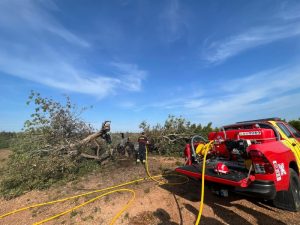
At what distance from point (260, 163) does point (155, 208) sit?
2489 mm

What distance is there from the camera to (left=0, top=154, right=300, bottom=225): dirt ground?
14.7ft

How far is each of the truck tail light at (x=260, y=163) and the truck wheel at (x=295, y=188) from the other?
3.34 ft

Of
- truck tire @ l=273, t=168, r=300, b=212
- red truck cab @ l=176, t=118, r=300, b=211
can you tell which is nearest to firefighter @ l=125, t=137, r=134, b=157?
red truck cab @ l=176, t=118, r=300, b=211

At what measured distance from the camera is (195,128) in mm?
13859

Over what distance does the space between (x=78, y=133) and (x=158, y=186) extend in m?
5.67

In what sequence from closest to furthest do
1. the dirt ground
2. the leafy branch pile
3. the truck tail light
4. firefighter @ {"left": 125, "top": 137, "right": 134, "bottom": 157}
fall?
the truck tail light, the dirt ground, the leafy branch pile, firefighter @ {"left": 125, "top": 137, "right": 134, "bottom": 157}

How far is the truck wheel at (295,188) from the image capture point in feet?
14.4

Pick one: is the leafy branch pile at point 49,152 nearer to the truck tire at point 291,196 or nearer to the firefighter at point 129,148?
the firefighter at point 129,148

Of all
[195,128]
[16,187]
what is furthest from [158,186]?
[195,128]

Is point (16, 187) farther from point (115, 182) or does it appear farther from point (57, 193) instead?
point (115, 182)

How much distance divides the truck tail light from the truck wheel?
102 centimetres

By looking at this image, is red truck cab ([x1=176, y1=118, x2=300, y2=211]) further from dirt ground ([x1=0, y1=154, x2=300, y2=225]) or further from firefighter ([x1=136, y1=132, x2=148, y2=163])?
firefighter ([x1=136, y1=132, x2=148, y2=163])

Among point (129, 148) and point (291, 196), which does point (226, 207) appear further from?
point (129, 148)

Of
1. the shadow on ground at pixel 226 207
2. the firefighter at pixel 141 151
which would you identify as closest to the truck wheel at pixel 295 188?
the shadow on ground at pixel 226 207
